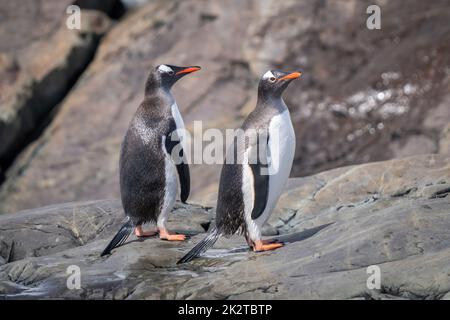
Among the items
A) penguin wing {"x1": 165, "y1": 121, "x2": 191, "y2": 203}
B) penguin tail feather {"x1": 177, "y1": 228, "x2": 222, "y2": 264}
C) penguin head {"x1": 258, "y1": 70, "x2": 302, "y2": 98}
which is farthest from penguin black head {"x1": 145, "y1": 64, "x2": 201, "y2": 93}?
penguin tail feather {"x1": 177, "y1": 228, "x2": 222, "y2": 264}

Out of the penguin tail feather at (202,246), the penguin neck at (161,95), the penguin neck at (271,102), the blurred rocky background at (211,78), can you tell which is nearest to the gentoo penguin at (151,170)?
the penguin neck at (161,95)

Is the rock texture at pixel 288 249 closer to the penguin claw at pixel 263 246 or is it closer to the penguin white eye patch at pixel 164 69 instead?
the penguin claw at pixel 263 246

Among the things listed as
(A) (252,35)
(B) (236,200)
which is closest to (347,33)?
(A) (252,35)

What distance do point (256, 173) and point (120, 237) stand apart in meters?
1.39

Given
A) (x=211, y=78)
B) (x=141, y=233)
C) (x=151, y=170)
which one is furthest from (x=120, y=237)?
(x=211, y=78)

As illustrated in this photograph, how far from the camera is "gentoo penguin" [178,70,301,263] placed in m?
6.31

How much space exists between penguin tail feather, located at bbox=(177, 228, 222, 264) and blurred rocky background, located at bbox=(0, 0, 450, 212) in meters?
5.69

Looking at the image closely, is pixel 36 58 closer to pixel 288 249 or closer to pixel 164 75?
pixel 164 75

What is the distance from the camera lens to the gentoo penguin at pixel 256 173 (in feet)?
20.7

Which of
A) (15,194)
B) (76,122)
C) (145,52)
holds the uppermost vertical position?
(145,52)

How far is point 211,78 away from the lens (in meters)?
14.3

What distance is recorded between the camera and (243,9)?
1502 centimetres

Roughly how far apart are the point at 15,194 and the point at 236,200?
8.27m

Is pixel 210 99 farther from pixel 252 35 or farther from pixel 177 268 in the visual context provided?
pixel 177 268
